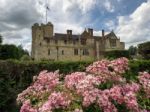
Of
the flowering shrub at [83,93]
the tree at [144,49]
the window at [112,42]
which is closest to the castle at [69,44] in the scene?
the window at [112,42]

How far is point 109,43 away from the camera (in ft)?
236

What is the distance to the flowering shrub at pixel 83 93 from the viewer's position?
5.07m

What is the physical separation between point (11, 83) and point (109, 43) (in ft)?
196

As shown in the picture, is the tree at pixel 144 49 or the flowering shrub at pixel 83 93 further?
the tree at pixel 144 49

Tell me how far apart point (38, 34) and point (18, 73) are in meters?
50.3

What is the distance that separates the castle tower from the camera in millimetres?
64438

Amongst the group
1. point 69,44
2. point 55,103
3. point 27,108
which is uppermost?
point 69,44

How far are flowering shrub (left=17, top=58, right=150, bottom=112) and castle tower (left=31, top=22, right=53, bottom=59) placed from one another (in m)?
58.0

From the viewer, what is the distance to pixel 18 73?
1499 centimetres

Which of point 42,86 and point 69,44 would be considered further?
point 69,44

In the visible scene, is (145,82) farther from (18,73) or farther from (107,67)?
(18,73)

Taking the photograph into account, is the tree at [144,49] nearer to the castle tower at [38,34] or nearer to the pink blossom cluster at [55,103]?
the castle tower at [38,34]

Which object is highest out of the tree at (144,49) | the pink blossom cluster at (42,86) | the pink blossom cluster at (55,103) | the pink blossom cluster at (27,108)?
the tree at (144,49)

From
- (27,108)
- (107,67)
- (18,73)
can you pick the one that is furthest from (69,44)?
(27,108)
